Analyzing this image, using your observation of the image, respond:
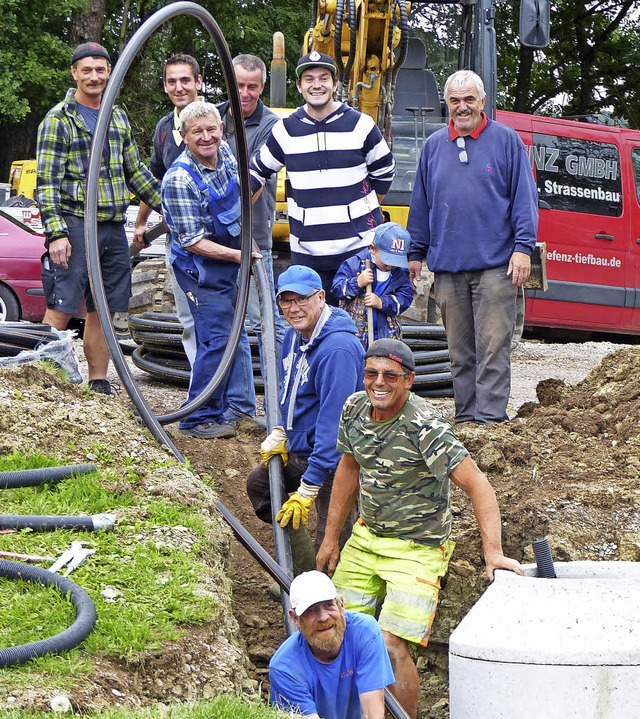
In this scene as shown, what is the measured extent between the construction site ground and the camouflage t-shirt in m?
0.75

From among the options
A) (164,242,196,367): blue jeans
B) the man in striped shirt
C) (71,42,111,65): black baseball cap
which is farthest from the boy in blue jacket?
(71,42,111,65): black baseball cap

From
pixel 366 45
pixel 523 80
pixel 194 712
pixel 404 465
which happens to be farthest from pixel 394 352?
pixel 523 80

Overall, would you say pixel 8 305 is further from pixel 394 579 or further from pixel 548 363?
pixel 394 579

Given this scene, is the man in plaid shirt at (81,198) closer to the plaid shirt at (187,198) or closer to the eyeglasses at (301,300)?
the plaid shirt at (187,198)

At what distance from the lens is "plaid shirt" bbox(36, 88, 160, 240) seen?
22.4 feet

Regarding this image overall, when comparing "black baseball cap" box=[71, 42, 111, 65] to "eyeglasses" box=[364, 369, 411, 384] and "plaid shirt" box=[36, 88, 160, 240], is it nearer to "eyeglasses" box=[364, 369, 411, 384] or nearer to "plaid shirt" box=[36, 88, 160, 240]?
"plaid shirt" box=[36, 88, 160, 240]

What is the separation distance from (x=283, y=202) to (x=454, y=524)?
5473 mm

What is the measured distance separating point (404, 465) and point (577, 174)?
8720mm

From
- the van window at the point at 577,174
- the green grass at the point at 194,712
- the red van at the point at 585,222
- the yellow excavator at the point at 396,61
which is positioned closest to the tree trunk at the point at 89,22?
the yellow excavator at the point at 396,61

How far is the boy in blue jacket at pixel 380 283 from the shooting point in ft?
21.3

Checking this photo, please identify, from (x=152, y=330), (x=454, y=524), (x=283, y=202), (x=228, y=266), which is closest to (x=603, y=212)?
(x=283, y=202)

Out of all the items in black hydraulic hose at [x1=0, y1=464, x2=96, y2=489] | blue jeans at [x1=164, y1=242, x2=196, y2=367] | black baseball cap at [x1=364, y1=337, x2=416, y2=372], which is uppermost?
black baseball cap at [x1=364, y1=337, x2=416, y2=372]

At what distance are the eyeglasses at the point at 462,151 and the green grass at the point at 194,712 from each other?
4248 mm

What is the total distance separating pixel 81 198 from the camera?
695 centimetres
